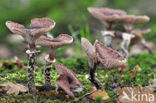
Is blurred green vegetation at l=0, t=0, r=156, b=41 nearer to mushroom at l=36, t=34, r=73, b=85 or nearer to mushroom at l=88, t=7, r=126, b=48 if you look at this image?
mushroom at l=88, t=7, r=126, b=48

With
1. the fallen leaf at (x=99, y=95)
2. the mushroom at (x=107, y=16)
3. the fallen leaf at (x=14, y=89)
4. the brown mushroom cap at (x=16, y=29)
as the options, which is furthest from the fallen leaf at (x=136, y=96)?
the mushroom at (x=107, y=16)

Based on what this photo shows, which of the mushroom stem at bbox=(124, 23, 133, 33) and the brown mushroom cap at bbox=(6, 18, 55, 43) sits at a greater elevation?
the mushroom stem at bbox=(124, 23, 133, 33)

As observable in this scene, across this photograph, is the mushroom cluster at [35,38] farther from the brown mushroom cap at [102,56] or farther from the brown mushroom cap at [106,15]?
the brown mushroom cap at [106,15]

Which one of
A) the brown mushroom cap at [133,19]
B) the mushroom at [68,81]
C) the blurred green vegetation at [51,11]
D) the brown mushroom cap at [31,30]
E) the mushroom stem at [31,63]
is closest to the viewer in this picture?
the brown mushroom cap at [31,30]

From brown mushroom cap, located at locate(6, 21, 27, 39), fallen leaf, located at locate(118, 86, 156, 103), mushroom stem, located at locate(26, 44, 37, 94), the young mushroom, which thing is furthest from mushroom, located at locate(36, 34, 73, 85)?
the young mushroom

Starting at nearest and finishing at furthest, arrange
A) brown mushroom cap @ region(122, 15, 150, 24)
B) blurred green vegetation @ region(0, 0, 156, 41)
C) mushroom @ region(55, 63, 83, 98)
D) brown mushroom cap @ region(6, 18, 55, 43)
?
brown mushroom cap @ region(6, 18, 55, 43), mushroom @ region(55, 63, 83, 98), brown mushroom cap @ region(122, 15, 150, 24), blurred green vegetation @ region(0, 0, 156, 41)

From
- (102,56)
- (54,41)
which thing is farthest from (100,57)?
(54,41)

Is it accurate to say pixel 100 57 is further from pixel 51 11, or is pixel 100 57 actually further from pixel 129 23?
pixel 51 11

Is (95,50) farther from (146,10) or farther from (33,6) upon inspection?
(146,10)
